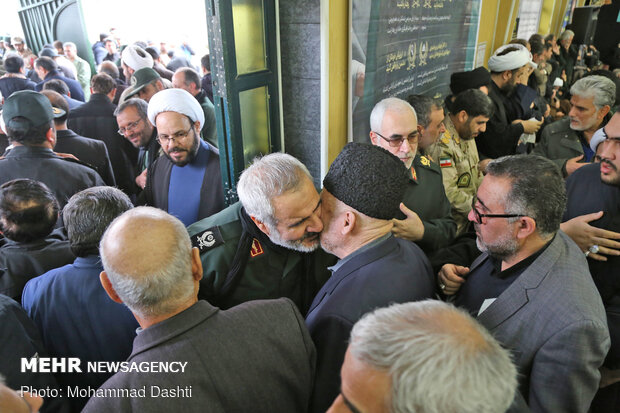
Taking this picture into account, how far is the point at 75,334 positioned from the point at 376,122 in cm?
197

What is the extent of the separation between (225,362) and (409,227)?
1.35 metres

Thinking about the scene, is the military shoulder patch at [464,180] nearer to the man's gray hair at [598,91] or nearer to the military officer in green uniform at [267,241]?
the man's gray hair at [598,91]

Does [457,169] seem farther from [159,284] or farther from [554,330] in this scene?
[159,284]

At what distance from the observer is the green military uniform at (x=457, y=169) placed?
2.91m

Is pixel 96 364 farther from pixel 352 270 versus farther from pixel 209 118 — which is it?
pixel 209 118

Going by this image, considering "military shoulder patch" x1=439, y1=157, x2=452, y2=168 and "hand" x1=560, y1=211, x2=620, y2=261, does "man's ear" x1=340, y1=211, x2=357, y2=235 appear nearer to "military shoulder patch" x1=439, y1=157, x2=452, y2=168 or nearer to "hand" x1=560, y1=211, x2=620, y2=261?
"hand" x1=560, y1=211, x2=620, y2=261

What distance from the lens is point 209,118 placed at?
4.35m

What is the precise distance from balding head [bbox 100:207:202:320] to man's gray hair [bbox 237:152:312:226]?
44cm

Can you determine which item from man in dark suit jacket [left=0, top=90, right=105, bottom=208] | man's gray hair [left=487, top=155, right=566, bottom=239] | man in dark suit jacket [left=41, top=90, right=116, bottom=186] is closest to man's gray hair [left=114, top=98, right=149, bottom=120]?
man in dark suit jacket [left=41, top=90, right=116, bottom=186]

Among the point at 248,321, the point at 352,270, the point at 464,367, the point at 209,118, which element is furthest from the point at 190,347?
the point at 209,118

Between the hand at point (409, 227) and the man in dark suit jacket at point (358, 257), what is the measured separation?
0.48 meters

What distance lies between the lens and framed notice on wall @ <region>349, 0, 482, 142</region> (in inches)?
122

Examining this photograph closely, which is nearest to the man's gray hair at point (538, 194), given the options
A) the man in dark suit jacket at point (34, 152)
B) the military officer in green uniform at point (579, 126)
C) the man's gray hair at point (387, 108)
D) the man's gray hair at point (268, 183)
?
the man's gray hair at point (268, 183)

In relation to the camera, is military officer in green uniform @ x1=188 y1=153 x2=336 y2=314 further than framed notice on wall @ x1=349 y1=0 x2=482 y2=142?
No
